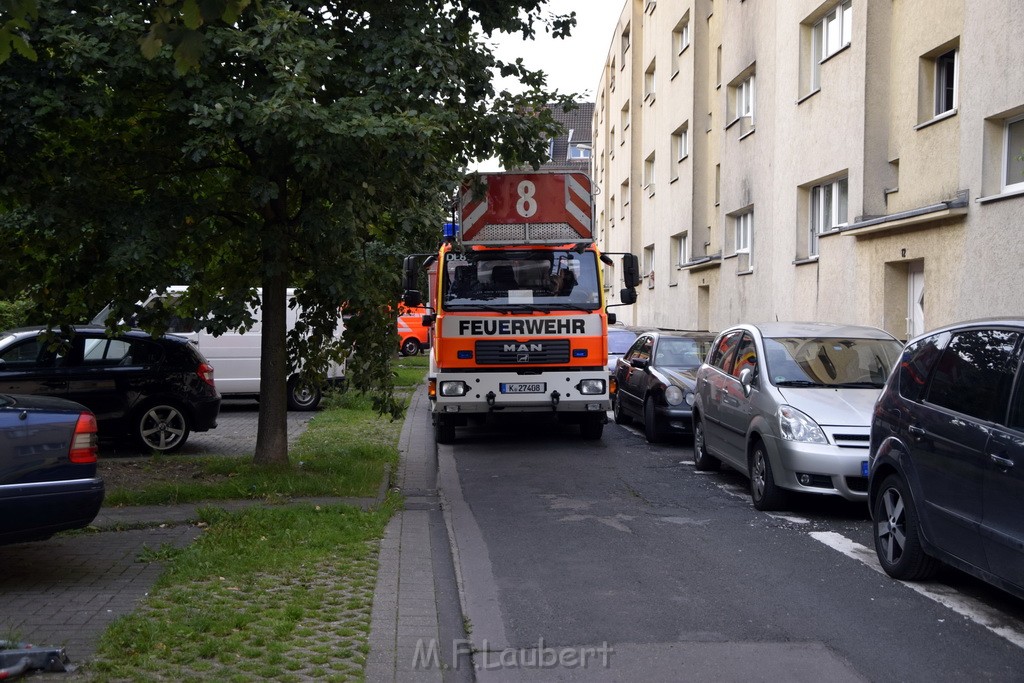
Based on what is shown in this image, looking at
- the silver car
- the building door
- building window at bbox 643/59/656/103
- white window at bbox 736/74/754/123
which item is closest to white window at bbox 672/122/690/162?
building window at bbox 643/59/656/103

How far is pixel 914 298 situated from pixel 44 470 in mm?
13346

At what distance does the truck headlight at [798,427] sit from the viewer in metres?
8.84

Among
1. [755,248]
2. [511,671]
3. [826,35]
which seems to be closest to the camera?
[511,671]

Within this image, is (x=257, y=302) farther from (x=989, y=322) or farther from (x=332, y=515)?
(x=989, y=322)

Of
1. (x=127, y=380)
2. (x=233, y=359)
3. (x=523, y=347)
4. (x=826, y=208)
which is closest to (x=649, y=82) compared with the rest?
(x=826, y=208)

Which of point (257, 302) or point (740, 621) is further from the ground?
point (257, 302)

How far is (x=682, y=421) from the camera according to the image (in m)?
14.1

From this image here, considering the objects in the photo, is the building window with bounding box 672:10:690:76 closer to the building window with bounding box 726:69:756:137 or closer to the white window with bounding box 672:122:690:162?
the white window with bounding box 672:122:690:162

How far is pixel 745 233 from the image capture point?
81.6 ft

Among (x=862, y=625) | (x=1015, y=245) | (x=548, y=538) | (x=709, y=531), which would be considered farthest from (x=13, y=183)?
(x=1015, y=245)

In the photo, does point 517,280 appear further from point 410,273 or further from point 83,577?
point 83,577

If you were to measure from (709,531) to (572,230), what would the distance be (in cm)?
609

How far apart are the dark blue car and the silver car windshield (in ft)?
19.3

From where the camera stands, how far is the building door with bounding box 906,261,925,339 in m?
16.0
